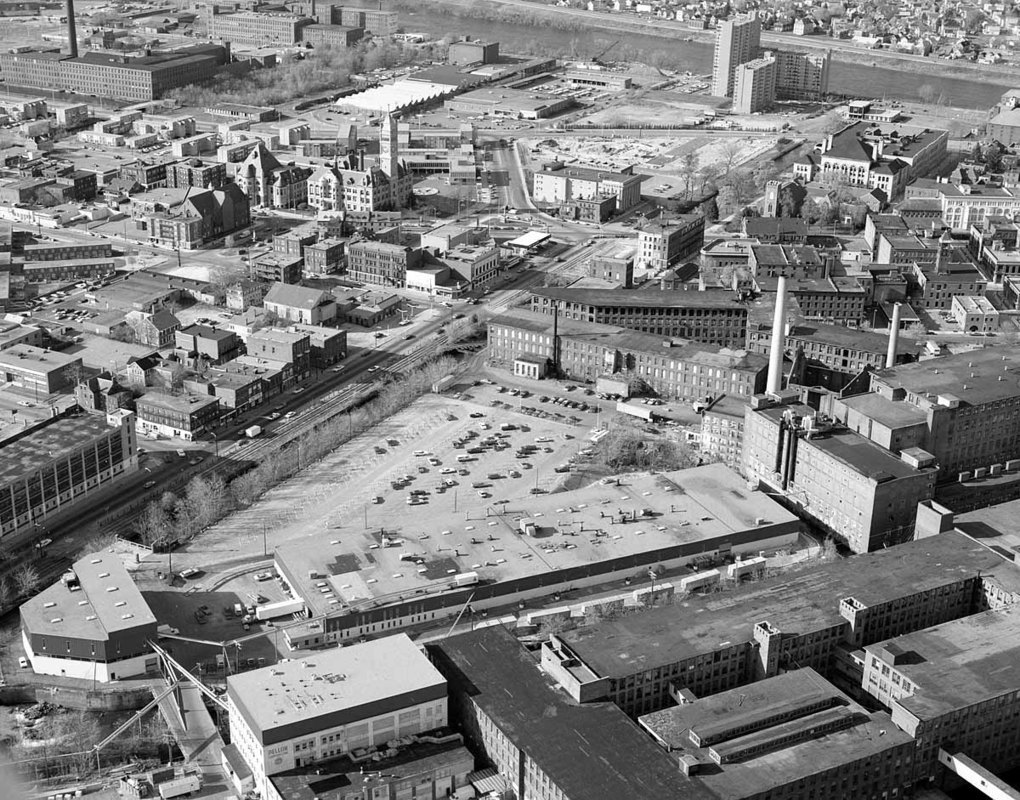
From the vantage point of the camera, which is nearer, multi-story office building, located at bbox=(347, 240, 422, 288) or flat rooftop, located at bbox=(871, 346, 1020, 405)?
flat rooftop, located at bbox=(871, 346, 1020, 405)

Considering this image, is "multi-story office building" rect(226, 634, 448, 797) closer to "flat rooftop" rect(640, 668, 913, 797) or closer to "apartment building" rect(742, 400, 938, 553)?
"flat rooftop" rect(640, 668, 913, 797)

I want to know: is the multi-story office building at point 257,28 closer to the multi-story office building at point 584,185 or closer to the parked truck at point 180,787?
the multi-story office building at point 584,185

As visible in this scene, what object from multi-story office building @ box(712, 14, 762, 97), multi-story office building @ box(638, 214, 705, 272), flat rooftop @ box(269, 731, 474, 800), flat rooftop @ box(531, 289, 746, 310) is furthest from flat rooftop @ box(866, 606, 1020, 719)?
multi-story office building @ box(712, 14, 762, 97)

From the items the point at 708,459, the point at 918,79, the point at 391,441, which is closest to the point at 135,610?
the point at 391,441

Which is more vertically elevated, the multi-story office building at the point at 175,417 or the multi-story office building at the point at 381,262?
the multi-story office building at the point at 381,262

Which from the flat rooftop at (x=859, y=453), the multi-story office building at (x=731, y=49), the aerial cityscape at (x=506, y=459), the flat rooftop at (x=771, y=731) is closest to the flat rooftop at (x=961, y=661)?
the aerial cityscape at (x=506, y=459)

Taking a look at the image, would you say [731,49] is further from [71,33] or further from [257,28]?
[71,33]

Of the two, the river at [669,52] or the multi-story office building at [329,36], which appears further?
the multi-story office building at [329,36]

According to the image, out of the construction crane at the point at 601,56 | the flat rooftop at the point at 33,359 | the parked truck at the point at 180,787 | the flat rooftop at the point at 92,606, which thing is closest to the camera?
the parked truck at the point at 180,787
